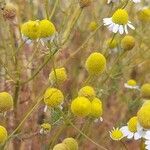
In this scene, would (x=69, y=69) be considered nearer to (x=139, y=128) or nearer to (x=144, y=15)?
(x=144, y=15)

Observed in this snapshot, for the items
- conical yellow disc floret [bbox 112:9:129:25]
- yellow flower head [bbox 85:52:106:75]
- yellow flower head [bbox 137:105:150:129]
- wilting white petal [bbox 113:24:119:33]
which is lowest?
yellow flower head [bbox 137:105:150:129]

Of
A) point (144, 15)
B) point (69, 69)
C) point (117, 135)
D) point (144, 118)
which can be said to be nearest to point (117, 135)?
point (117, 135)

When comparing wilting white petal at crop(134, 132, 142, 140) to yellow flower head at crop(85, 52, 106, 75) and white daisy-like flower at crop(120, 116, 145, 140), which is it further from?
yellow flower head at crop(85, 52, 106, 75)

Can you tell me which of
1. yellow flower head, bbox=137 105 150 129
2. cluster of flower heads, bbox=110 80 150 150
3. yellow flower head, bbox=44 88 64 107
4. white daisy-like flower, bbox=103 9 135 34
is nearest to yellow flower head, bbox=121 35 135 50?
white daisy-like flower, bbox=103 9 135 34

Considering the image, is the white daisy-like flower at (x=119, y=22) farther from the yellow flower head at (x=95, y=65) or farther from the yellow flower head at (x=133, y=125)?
the yellow flower head at (x=133, y=125)

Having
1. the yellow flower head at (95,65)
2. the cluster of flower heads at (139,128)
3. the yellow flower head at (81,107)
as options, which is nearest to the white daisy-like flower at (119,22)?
the yellow flower head at (95,65)

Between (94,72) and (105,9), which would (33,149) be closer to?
(94,72)

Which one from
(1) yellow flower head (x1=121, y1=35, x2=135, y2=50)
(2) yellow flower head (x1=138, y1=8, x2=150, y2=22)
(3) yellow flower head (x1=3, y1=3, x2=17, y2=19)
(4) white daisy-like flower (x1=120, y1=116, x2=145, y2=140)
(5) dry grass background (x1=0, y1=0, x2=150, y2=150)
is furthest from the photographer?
(2) yellow flower head (x1=138, y1=8, x2=150, y2=22)
